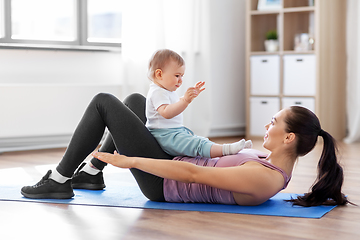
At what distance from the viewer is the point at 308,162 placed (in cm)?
319

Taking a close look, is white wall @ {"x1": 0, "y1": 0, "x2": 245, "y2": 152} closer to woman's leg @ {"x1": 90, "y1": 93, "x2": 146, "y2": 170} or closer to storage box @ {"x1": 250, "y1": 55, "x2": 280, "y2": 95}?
storage box @ {"x1": 250, "y1": 55, "x2": 280, "y2": 95}

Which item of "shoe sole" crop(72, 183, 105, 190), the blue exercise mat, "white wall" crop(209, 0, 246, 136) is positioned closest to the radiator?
"white wall" crop(209, 0, 246, 136)

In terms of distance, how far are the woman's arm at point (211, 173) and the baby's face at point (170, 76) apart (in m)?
0.32

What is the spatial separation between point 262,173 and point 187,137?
31cm

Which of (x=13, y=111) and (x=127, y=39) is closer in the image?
(x=13, y=111)

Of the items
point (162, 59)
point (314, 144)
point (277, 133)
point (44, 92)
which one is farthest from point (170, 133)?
point (44, 92)

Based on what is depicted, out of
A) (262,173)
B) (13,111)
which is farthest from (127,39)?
(262,173)

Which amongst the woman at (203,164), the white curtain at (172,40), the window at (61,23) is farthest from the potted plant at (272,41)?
the woman at (203,164)

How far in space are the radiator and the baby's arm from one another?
7.15 ft

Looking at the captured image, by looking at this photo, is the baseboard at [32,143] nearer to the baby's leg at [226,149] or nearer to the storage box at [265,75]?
the storage box at [265,75]

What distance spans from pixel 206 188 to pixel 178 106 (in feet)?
1.10

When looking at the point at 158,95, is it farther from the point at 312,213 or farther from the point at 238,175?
the point at 312,213

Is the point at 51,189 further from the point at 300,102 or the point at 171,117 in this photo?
the point at 300,102

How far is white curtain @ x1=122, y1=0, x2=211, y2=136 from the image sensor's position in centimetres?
408
